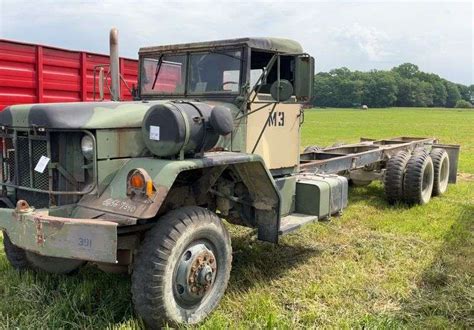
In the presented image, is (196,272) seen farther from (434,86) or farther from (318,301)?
(434,86)

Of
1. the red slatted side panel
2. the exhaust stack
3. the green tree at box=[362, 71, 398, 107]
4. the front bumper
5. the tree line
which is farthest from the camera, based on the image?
the green tree at box=[362, 71, 398, 107]

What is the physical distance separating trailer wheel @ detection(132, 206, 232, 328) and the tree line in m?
64.1

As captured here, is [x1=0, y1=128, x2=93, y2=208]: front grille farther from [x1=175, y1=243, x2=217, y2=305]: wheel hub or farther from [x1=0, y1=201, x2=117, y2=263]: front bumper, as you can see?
[x1=175, y1=243, x2=217, y2=305]: wheel hub

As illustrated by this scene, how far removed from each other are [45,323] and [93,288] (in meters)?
0.64

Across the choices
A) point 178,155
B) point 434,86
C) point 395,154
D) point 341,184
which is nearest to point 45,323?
point 178,155

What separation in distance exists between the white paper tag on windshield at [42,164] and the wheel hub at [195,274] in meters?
1.18

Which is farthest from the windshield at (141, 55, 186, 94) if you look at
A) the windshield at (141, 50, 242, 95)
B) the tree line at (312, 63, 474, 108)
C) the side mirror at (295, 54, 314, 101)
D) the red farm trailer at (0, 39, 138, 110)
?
the tree line at (312, 63, 474, 108)

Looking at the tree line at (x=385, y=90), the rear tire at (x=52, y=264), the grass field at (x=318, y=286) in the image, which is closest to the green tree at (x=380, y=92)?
the tree line at (x=385, y=90)

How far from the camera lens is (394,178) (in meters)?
7.61

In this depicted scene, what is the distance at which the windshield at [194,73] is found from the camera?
4.58 m

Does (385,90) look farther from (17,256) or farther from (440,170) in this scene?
(17,256)

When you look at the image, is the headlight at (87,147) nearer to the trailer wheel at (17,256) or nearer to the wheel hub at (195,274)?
the wheel hub at (195,274)

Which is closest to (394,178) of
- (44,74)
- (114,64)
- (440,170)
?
(440,170)

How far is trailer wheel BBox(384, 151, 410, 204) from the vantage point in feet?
25.0
